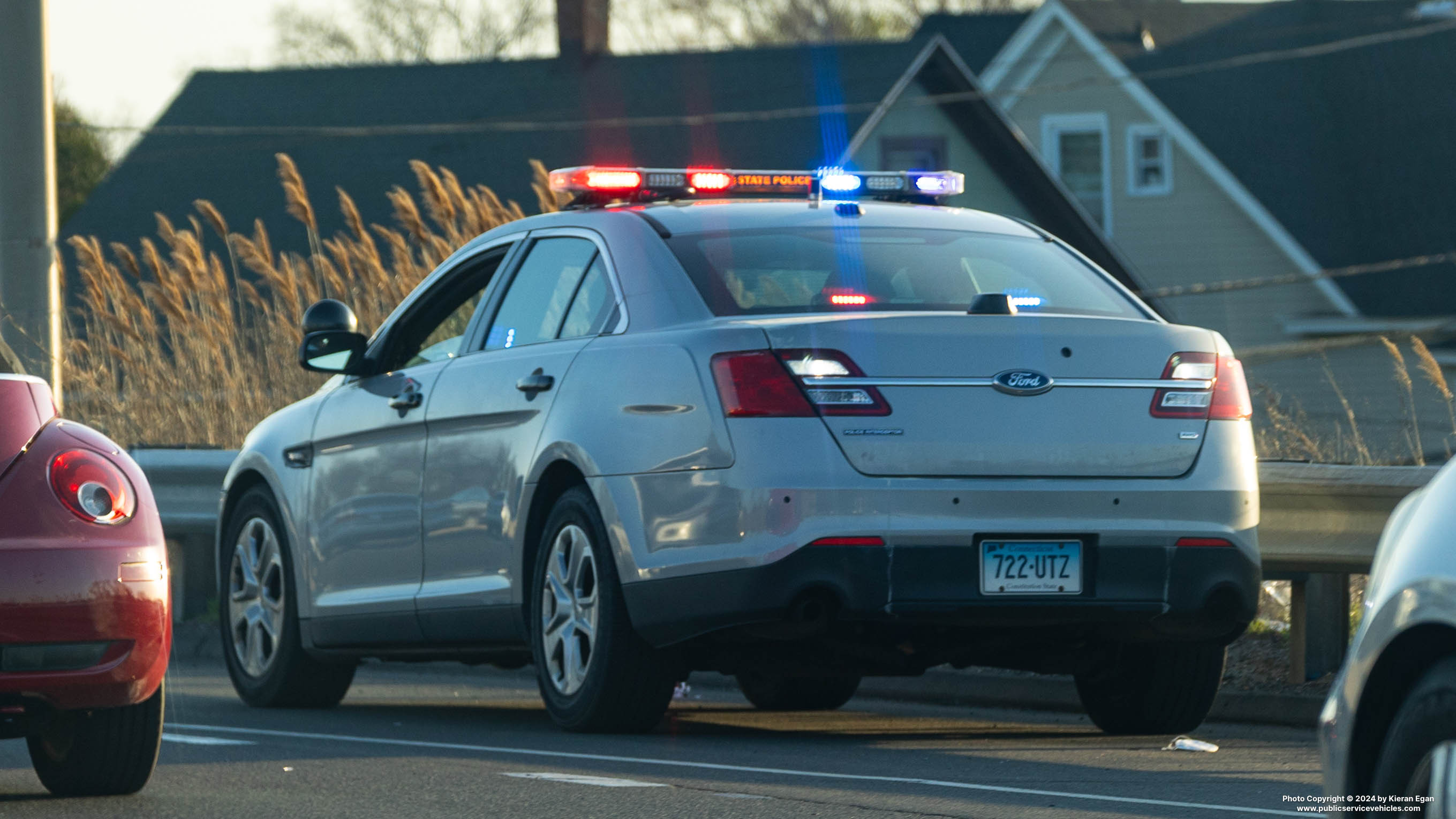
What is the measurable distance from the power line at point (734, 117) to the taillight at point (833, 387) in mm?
23093

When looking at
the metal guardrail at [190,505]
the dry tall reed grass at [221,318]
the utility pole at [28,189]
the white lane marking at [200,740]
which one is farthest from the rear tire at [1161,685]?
the dry tall reed grass at [221,318]

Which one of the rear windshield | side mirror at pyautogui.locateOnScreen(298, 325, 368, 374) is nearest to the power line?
side mirror at pyautogui.locateOnScreen(298, 325, 368, 374)

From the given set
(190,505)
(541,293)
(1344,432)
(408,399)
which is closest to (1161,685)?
(541,293)

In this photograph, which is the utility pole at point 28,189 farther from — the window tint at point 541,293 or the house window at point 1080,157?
the house window at point 1080,157

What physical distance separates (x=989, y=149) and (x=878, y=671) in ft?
78.6

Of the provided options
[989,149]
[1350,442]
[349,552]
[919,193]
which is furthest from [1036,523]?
[989,149]

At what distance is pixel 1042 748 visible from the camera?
7441 millimetres

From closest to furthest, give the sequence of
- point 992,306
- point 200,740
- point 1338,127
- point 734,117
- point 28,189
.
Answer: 1. point 992,306
2. point 200,740
3. point 28,189
4. point 734,117
5. point 1338,127

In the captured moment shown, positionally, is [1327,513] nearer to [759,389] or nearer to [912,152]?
[759,389]

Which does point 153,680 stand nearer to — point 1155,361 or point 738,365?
point 738,365

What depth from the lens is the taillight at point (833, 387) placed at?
6723 millimetres

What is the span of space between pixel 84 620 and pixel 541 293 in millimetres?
2563

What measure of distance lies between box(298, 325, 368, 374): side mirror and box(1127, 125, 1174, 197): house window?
2641 cm

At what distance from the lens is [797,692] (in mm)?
8914
